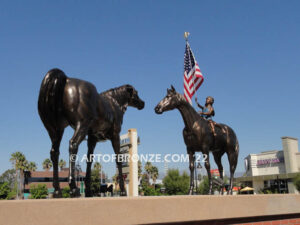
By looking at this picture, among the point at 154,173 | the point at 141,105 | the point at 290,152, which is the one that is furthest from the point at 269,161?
the point at 141,105

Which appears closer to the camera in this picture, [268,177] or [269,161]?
[268,177]

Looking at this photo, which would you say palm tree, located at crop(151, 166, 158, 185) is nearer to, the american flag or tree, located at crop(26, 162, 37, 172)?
tree, located at crop(26, 162, 37, 172)

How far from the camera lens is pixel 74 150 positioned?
4074 millimetres

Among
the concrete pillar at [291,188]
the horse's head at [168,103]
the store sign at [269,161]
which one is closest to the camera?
the horse's head at [168,103]

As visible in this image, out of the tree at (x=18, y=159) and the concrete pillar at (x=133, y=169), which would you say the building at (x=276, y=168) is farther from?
the tree at (x=18, y=159)

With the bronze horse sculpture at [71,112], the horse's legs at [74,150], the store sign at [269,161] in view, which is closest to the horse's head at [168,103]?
the bronze horse sculpture at [71,112]

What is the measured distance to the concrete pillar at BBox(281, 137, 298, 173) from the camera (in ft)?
131

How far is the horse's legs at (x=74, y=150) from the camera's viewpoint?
13.0ft

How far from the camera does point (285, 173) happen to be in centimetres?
4078

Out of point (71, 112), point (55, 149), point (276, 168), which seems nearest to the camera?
point (71, 112)

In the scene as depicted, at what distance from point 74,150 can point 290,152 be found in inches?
1666

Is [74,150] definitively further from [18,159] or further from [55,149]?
[18,159]

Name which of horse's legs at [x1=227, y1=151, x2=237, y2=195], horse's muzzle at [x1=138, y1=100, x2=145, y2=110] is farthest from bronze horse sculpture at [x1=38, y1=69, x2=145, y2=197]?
horse's legs at [x1=227, y1=151, x2=237, y2=195]

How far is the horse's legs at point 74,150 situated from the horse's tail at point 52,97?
1.34 ft
